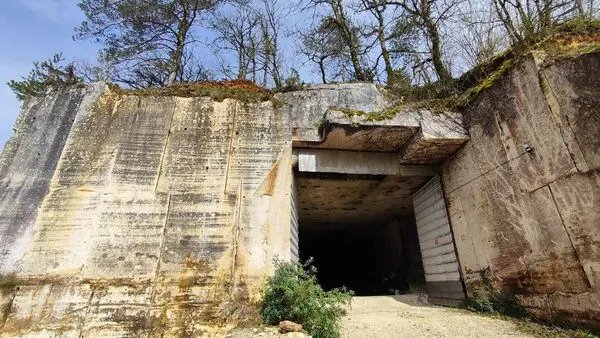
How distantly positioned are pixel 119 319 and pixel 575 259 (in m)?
5.75

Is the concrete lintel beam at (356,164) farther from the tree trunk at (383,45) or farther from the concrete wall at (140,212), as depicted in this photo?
the tree trunk at (383,45)

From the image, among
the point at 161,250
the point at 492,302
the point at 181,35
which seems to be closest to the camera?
the point at 161,250

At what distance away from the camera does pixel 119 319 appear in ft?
13.5

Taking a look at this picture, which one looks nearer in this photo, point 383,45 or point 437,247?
point 437,247

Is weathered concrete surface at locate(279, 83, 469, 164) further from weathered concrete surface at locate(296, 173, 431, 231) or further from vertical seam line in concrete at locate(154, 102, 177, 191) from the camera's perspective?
vertical seam line in concrete at locate(154, 102, 177, 191)

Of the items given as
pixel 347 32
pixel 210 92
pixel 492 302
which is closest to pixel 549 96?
pixel 492 302

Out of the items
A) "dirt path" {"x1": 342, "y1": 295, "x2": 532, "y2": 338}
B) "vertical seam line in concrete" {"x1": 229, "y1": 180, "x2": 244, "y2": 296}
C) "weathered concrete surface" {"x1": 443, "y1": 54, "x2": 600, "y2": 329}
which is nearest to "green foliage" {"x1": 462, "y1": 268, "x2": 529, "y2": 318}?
"weathered concrete surface" {"x1": 443, "y1": 54, "x2": 600, "y2": 329}

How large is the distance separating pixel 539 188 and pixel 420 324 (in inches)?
99.3

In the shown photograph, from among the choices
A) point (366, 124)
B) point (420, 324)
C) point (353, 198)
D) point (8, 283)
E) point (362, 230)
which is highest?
point (366, 124)

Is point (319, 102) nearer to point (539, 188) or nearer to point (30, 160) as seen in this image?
point (539, 188)

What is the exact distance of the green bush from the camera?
375 centimetres

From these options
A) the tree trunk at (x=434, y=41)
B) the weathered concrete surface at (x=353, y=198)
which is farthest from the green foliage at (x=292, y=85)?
the tree trunk at (x=434, y=41)

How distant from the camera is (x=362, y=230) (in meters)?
11.0

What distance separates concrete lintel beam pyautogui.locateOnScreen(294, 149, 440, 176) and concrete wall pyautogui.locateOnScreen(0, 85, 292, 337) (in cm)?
59
